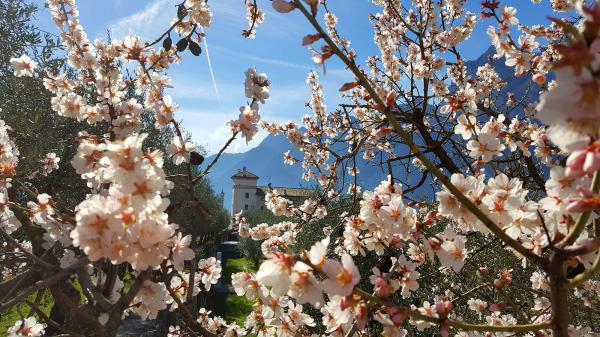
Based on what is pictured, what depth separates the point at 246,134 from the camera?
9.32ft

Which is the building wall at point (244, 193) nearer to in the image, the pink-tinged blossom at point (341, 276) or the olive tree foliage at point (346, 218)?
the olive tree foliage at point (346, 218)

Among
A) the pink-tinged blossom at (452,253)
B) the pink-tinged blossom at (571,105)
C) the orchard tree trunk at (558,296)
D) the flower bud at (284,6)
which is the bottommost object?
the orchard tree trunk at (558,296)

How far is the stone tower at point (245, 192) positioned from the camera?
7800cm

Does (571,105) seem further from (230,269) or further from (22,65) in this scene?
(230,269)

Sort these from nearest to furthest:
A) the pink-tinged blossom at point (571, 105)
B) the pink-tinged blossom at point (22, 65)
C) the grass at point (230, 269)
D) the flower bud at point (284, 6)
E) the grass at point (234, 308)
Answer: the pink-tinged blossom at point (571, 105) < the flower bud at point (284, 6) < the pink-tinged blossom at point (22, 65) < the grass at point (234, 308) < the grass at point (230, 269)

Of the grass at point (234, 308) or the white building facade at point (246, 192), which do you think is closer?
the grass at point (234, 308)

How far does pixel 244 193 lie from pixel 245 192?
281 mm

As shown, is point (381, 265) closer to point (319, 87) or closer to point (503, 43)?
point (503, 43)

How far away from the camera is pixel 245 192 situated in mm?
78875

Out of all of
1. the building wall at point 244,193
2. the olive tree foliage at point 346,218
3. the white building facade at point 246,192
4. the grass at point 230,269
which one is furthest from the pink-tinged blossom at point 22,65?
the building wall at point 244,193

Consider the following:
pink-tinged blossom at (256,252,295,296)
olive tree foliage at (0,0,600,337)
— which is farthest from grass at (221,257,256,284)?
pink-tinged blossom at (256,252,295,296)

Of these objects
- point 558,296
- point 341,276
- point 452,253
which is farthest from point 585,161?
point 452,253

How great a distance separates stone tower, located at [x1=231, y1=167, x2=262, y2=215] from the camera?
3071 inches

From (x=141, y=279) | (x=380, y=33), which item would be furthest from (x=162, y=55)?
(x=380, y=33)
